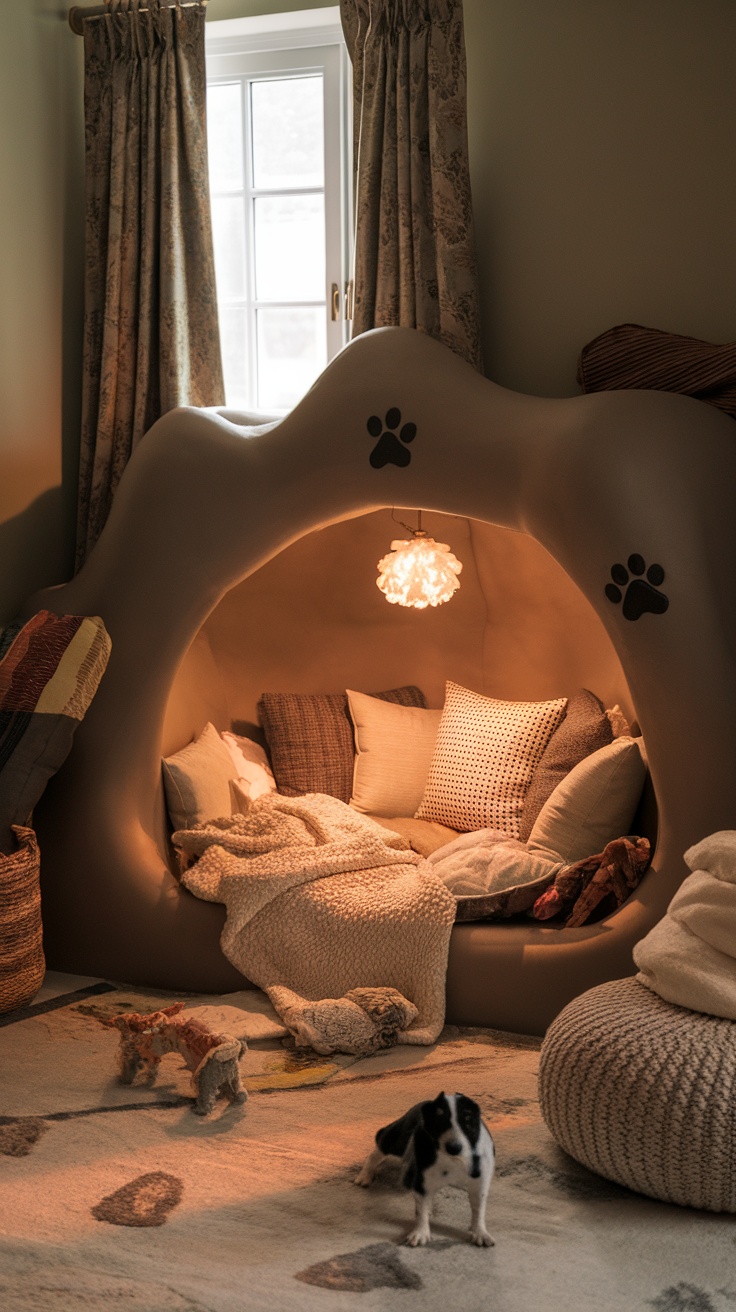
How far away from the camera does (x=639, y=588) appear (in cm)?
224

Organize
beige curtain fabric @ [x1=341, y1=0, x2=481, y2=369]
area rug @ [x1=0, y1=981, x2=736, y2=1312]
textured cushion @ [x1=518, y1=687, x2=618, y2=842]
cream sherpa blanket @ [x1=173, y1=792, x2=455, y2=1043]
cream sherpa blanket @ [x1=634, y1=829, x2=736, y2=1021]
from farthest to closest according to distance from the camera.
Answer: beige curtain fabric @ [x1=341, y1=0, x2=481, y2=369]
textured cushion @ [x1=518, y1=687, x2=618, y2=842]
cream sherpa blanket @ [x1=173, y1=792, x2=455, y2=1043]
cream sherpa blanket @ [x1=634, y1=829, x2=736, y2=1021]
area rug @ [x1=0, y1=981, x2=736, y2=1312]

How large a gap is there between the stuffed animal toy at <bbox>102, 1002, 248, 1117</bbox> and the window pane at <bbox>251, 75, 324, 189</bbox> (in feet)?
8.06

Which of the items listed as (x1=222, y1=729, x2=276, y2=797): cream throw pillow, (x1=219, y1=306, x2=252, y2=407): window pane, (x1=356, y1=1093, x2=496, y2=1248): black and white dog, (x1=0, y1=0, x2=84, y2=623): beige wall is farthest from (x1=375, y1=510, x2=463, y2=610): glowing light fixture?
(x1=356, y1=1093, x2=496, y2=1248): black and white dog

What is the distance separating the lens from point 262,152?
347 cm

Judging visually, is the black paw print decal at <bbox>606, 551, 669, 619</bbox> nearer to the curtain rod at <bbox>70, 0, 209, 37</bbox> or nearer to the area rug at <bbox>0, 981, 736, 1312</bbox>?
the area rug at <bbox>0, 981, 736, 1312</bbox>

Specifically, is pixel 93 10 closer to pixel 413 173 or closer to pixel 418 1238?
pixel 413 173

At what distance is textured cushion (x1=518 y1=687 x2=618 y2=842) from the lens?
2.84 metres

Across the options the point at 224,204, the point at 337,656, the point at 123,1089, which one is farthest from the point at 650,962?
the point at 224,204

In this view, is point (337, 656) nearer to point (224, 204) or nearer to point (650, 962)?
point (224, 204)

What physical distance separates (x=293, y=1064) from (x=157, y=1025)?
291 millimetres

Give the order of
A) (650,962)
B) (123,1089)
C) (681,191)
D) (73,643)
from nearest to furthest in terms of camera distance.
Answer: (650,962) < (123,1089) < (73,643) < (681,191)

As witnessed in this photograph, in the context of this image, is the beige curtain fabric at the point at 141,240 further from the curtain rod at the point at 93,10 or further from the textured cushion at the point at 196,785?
the textured cushion at the point at 196,785

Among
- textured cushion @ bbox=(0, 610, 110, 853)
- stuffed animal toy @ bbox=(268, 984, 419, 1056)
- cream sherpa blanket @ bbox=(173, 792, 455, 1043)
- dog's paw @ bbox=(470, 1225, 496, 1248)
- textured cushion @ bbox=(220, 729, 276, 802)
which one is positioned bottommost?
stuffed animal toy @ bbox=(268, 984, 419, 1056)

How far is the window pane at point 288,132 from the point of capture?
3412 millimetres
